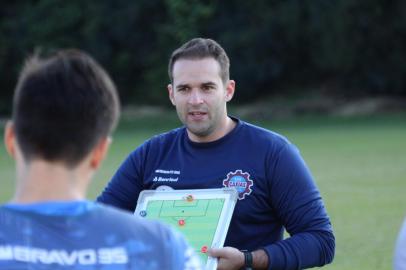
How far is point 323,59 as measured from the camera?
39.2m

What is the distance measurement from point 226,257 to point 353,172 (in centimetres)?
1334

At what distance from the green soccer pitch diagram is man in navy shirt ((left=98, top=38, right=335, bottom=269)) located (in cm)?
27

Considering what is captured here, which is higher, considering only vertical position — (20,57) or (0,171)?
(20,57)

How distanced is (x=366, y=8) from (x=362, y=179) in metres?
23.0

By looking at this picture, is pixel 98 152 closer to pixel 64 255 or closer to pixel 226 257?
pixel 64 255

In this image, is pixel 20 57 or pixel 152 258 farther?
pixel 20 57

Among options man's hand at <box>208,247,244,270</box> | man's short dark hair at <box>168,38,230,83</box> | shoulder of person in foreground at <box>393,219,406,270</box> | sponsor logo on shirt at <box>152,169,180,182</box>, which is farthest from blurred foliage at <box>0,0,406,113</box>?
shoulder of person in foreground at <box>393,219,406,270</box>

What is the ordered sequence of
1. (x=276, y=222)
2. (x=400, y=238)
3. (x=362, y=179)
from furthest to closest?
(x=362, y=179), (x=276, y=222), (x=400, y=238)

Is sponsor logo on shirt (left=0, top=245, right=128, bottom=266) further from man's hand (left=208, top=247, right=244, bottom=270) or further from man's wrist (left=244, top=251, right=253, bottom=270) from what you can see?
man's wrist (left=244, top=251, right=253, bottom=270)

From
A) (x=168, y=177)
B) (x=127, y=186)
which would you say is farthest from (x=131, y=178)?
(x=168, y=177)

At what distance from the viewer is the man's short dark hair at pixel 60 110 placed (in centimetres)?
229

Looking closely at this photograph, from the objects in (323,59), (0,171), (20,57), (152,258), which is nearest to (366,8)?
(323,59)

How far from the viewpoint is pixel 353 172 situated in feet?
57.7

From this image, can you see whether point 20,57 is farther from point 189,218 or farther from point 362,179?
point 189,218
